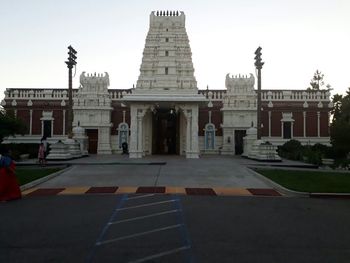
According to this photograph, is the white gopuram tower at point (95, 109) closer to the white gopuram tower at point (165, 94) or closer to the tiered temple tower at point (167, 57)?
the white gopuram tower at point (165, 94)

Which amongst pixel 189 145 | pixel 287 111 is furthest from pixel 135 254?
pixel 287 111

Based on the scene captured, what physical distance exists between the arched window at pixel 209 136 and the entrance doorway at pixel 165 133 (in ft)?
19.1

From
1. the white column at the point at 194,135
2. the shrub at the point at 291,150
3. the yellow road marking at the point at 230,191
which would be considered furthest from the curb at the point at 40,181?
the shrub at the point at 291,150

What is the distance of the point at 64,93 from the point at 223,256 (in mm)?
42922

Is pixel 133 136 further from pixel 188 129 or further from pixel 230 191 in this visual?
pixel 230 191

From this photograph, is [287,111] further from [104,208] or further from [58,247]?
[58,247]

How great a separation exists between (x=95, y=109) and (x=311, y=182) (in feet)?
104

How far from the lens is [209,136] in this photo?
45.0 m

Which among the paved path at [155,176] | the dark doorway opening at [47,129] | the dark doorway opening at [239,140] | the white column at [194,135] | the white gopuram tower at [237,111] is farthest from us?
the dark doorway opening at [47,129]

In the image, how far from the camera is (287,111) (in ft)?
152

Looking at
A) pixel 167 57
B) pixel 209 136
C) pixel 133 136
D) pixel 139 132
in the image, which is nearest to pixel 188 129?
pixel 139 132

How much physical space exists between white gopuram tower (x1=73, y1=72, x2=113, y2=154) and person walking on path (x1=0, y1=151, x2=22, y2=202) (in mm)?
30703

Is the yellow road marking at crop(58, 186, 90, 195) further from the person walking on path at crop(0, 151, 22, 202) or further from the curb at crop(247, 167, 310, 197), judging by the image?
the curb at crop(247, 167, 310, 197)

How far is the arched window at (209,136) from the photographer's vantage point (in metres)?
44.9
